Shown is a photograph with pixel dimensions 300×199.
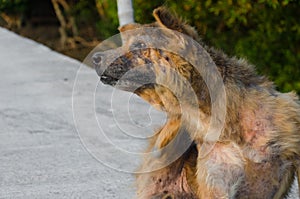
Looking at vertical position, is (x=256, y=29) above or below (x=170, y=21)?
below

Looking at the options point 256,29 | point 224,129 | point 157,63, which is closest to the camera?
point 224,129

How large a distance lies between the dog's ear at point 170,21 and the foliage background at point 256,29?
4.72 m

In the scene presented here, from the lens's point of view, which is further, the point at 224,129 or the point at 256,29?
the point at 256,29

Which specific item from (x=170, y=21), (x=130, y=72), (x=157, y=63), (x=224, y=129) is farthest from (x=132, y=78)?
(x=224, y=129)

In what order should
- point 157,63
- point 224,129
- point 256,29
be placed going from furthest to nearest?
point 256,29 → point 157,63 → point 224,129

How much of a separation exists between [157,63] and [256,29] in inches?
250

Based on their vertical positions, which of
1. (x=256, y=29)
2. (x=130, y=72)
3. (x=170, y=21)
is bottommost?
(x=256, y=29)

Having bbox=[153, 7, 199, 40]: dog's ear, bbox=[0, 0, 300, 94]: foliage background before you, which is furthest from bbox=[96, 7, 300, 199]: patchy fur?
bbox=[0, 0, 300, 94]: foliage background

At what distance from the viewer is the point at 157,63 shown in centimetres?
441

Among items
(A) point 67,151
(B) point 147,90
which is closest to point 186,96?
(B) point 147,90

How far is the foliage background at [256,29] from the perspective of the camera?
9602mm

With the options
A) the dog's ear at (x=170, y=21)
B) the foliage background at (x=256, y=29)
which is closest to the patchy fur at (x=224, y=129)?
the dog's ear at (x=170, y=21)

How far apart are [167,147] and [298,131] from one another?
2.14 feet

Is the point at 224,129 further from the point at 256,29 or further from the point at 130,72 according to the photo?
the point at 256,29
